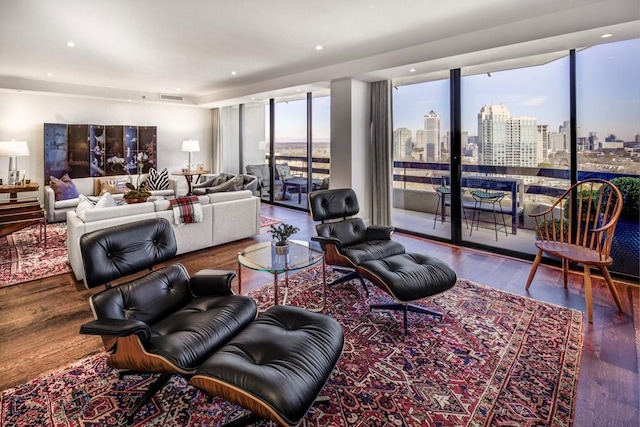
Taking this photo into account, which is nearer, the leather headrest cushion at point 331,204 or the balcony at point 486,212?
the leather headrest cushion at point 331,204

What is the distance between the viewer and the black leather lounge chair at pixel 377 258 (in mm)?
2648

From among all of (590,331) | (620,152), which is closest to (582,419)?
(590,331)

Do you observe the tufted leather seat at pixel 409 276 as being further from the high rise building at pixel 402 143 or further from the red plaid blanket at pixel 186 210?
the high rise building at pixel 402 143

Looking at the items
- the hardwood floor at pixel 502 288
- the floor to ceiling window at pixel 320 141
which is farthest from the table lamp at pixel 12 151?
the floor to ceiling window at pixel 320 141

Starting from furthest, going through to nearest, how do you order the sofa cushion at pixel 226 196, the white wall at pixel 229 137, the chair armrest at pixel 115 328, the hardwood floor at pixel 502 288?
the white wall at pixel 229 137
the sofa cushion at pixel 226 196
the hardwood floor at pixel 502 288
the chair armrest at pixel 115 328

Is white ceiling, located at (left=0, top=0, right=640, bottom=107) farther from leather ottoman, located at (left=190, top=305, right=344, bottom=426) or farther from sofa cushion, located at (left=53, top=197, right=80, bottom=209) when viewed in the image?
leather ottoman, located at (left=190, top=305, right=344, bottom=426)

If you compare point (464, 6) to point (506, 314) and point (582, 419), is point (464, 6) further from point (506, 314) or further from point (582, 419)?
point (582, 419)

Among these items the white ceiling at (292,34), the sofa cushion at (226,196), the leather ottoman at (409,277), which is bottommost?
the leather ottoman at (409,277)

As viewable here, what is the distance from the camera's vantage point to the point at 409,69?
4.75 metres

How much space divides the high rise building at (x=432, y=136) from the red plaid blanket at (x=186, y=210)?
330 centimetres

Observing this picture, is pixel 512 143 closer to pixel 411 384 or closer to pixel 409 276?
pixel 409 276

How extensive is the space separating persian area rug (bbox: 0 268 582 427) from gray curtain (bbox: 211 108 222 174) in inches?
297

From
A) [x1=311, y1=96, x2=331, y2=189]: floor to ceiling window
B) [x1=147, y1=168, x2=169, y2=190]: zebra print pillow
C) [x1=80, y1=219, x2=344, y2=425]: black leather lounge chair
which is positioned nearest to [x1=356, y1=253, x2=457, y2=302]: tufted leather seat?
[x1=80, y1=219, x2=344, y2=425]: black leather lounge chair

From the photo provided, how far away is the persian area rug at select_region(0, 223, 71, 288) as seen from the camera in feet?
12.5
